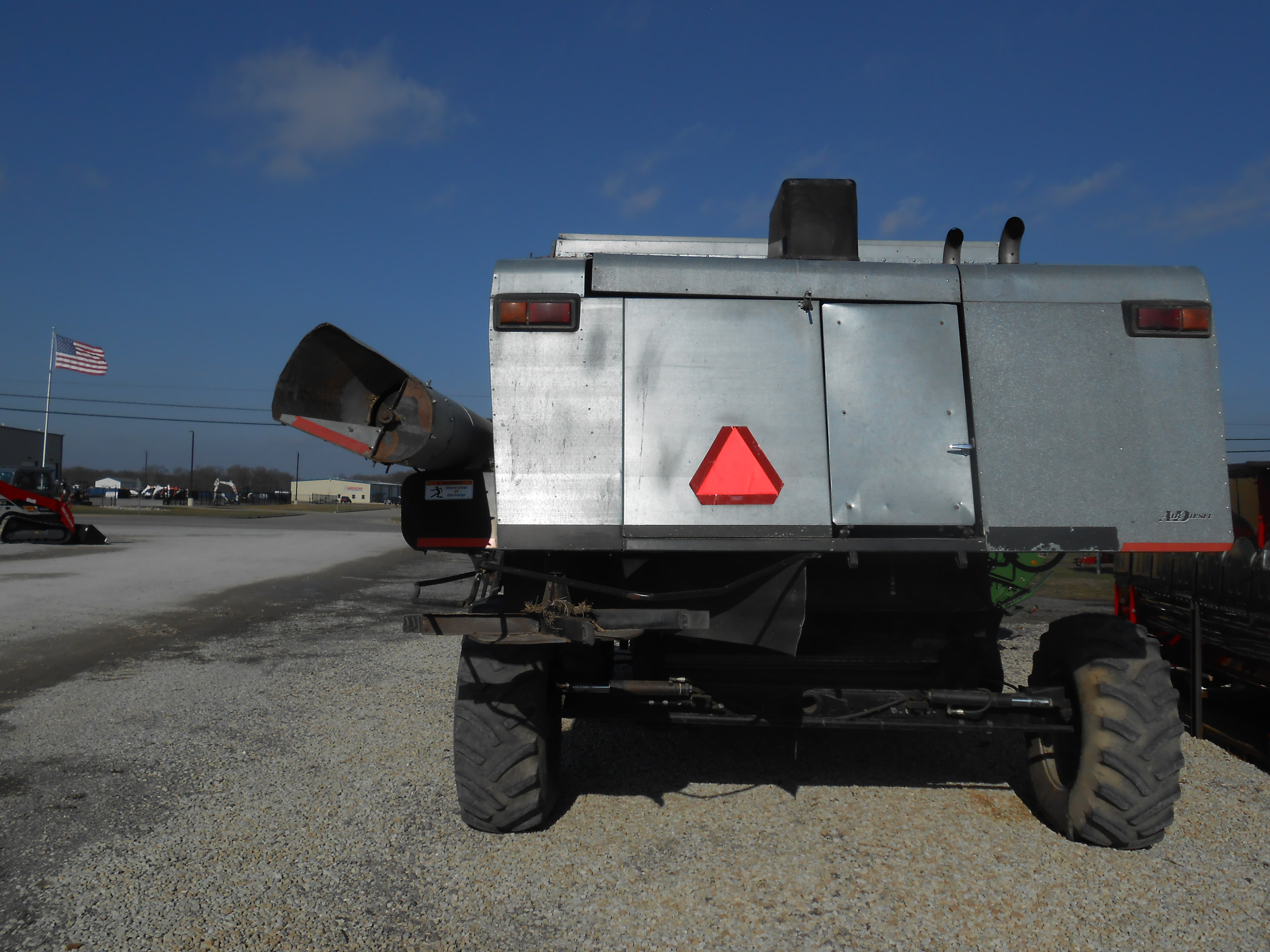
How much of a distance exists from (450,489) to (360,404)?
721 mm

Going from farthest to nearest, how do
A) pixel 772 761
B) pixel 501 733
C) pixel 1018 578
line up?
pixel 1018 578 → pixel 772 761 → pixel 501 733

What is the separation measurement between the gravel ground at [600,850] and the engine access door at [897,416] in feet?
5.18

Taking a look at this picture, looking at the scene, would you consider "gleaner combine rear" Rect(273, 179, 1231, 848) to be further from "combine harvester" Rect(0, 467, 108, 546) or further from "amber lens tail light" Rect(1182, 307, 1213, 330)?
"combine harvester" Rect(0, 467, 108, 546)

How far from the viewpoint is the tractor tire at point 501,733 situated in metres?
3.65

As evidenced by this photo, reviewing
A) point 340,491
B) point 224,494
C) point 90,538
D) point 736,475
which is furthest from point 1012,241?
point 340,491

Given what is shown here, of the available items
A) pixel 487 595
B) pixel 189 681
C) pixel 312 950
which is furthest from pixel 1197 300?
pixel 189 681

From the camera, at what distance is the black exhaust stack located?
4020 mm

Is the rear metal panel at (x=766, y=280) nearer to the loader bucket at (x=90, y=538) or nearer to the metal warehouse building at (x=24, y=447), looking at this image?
the loader bucket at (x=90, y=538)

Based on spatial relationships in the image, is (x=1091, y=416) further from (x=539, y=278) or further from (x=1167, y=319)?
(x=539, y=278)

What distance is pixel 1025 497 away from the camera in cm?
327

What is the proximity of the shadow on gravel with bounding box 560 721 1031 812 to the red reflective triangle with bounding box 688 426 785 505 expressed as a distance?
161cm

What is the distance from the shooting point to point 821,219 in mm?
4027

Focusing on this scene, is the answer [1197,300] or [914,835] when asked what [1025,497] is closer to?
[1197,300]

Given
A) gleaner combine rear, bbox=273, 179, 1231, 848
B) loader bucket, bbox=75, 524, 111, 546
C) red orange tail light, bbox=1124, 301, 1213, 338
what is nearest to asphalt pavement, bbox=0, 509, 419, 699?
loader bucket, bbox=75, 524, 111, 546
